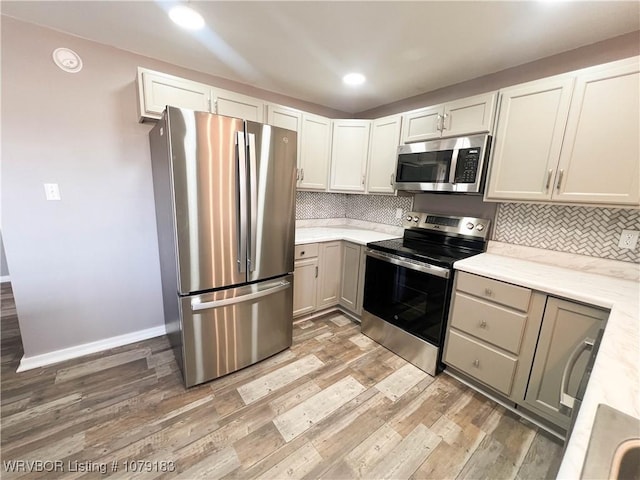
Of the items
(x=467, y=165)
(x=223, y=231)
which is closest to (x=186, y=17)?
(x=223, y=231)

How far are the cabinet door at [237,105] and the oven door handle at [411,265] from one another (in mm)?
1603

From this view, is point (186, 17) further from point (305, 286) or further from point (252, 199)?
point (305, 286)

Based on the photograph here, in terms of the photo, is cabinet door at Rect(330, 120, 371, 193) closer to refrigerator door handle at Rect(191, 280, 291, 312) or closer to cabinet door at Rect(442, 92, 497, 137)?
cabinet door at Rect(442, 92, 497, 137)

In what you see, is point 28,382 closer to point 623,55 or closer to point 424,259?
point 424,259

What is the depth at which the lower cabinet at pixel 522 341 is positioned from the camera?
1.40 m

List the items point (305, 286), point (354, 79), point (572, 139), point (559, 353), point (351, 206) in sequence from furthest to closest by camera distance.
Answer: point (351, 206) < point (305, 286) < point (354, 79) < point (572, 139) < point (559, 353)

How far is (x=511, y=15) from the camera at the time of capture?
4.76ft

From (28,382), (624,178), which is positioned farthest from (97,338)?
(624,178)

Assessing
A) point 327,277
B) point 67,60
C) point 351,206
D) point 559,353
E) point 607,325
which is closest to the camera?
point 607,325

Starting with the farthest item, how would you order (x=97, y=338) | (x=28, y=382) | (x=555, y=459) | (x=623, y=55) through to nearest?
1. (x=97, y=338)
2. (x=28, y=382)
3. (x=623, y=55)
4. (x=555, y=459)

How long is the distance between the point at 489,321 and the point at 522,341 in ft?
0.63

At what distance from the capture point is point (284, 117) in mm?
2539

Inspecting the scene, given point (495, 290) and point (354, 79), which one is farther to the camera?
point (354, 79)

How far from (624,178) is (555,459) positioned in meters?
1.57
